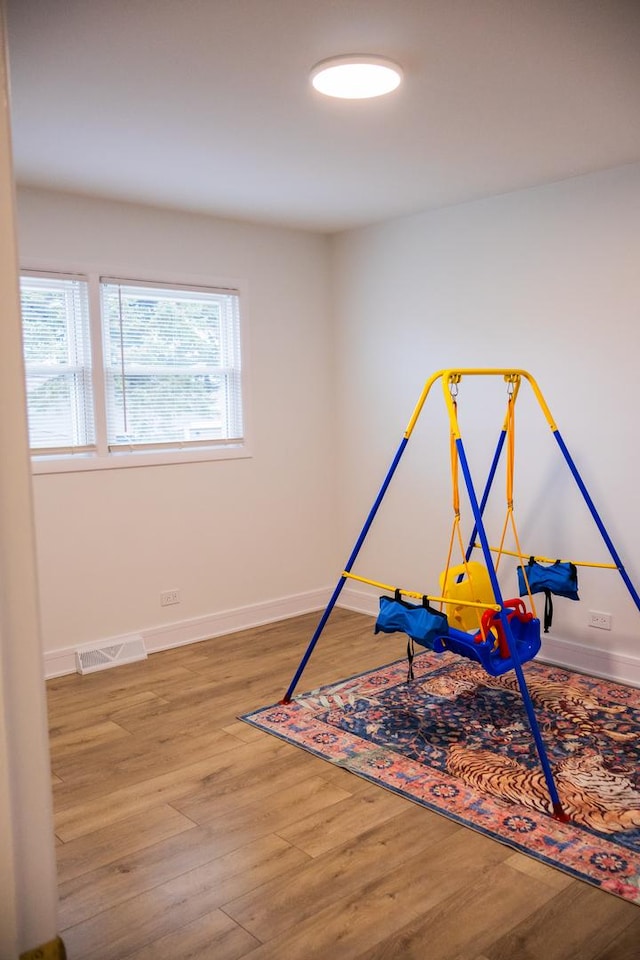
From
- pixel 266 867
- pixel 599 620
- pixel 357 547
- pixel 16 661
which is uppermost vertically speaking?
pixel 16 661

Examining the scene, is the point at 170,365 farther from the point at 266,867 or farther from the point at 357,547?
the point at 266,867

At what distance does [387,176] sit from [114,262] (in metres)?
1.56

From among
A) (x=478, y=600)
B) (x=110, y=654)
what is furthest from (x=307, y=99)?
(x=110, y=654)

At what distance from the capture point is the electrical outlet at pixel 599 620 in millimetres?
4160

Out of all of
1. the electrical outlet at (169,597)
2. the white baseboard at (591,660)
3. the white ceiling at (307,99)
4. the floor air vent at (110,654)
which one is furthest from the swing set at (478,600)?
the electrical outlet at (169,597)

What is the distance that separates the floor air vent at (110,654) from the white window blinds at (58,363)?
109 cm

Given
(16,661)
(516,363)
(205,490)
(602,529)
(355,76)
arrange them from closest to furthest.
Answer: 1. (16,661)
2. (355,76)
3. (602,529)
4. (516,363)
5. (205,490)

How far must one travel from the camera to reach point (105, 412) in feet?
14.7

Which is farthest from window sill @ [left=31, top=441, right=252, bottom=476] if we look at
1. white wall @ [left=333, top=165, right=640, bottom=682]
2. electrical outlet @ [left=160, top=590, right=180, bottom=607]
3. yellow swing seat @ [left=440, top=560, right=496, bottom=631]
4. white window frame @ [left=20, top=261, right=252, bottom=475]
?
yellow swing seat @ [left=440, top=560, right=496, bottom=631]

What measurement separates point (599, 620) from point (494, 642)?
101cm

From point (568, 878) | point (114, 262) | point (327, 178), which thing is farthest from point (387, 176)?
point (568, 878)

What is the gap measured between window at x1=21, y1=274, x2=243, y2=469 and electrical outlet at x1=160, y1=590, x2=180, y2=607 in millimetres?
787

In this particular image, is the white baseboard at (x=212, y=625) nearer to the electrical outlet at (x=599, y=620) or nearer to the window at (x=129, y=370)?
the window at (x=129, y=370)

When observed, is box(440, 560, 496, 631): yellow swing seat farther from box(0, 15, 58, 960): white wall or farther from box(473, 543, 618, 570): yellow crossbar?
box(0, 15, 58, 960): white wall
